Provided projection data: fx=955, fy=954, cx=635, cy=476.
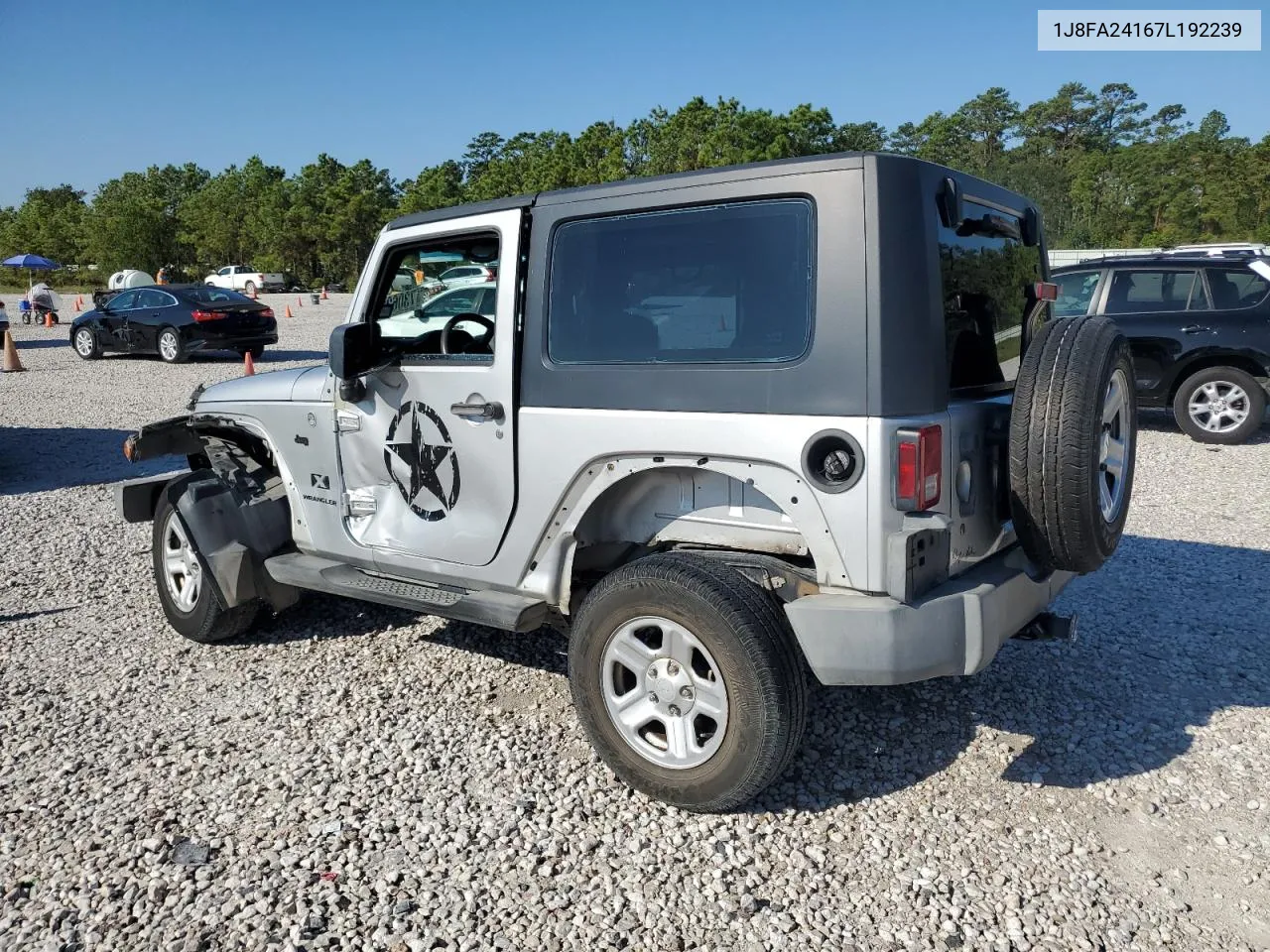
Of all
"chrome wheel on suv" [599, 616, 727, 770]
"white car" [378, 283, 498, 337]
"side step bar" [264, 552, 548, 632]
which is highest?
"white car" [378, 283, 498, 337]

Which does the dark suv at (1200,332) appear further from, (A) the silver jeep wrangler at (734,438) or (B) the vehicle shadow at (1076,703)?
(A) the silver jeep wrangler at (734,438)

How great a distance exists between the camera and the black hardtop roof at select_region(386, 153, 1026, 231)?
2.91 meters

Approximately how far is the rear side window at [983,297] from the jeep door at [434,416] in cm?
158

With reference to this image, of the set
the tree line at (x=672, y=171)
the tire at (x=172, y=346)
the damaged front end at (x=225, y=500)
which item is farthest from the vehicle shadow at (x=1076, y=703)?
the tree line at (x=672, y=171)

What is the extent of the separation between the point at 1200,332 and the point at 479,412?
8451 mm

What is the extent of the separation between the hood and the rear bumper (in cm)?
258

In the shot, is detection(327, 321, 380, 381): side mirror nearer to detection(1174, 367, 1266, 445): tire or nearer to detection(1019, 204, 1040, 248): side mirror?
detection(1019, 204, 1040, 248): side mirror

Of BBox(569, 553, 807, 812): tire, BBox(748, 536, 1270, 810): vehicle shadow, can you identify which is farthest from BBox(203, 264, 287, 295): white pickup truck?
BBox(569, 553, 807, 812): tire

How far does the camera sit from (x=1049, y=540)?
10.3 ft

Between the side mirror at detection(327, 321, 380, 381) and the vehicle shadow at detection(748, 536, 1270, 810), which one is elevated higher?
the side mirror at detection(327, 321, 380, 381)

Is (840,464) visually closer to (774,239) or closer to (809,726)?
(774,239)

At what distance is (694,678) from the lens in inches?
124

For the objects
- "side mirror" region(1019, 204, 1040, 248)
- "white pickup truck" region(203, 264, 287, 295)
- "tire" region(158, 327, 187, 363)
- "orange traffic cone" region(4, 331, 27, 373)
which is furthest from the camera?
"white pickup truck" region(203, 264, 287, 295)

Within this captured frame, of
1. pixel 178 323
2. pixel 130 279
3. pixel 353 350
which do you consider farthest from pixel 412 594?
pixel 130 279
